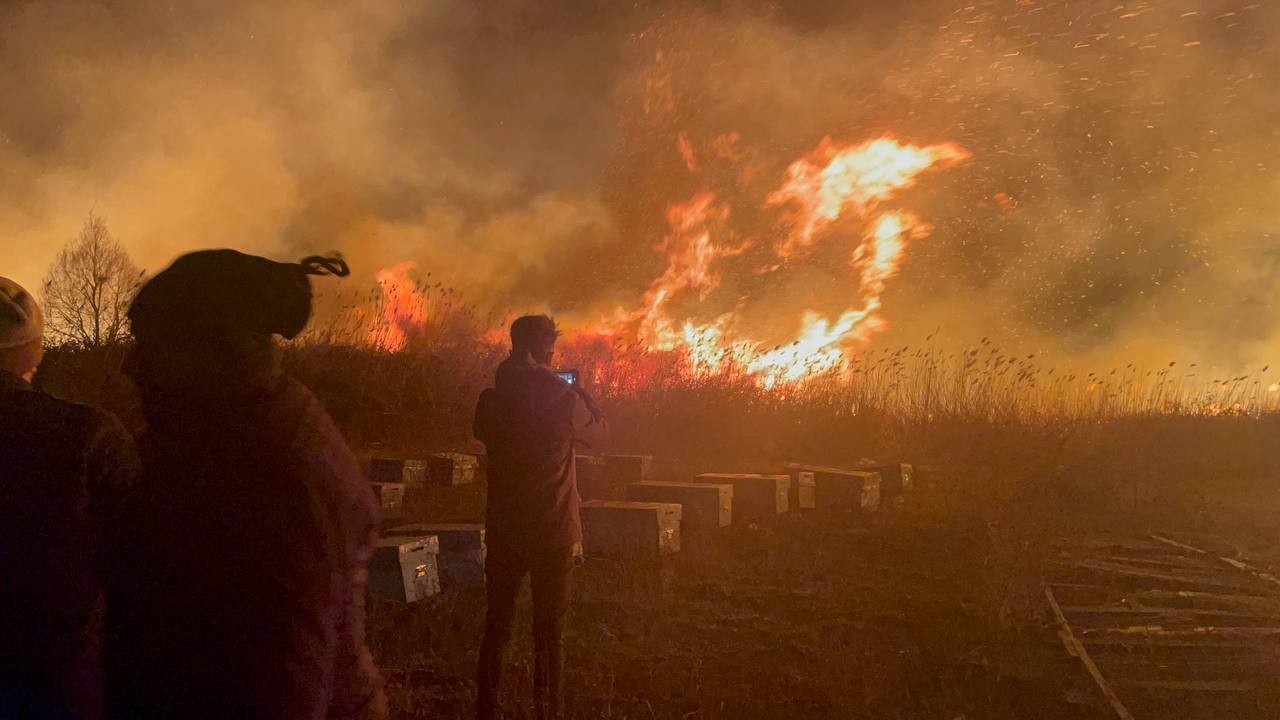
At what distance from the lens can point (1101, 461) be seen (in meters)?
15.6

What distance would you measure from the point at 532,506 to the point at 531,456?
238 millimetres

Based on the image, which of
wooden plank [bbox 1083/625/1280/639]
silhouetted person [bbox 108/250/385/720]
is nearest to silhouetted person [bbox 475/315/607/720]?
silhouetted person [bbox 108/250/385/720]

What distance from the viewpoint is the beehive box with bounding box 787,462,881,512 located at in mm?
11297

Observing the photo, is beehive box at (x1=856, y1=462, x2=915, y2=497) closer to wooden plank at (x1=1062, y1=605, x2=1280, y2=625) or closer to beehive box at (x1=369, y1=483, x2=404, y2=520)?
wooden plank at (x1=1062, y1=605, x2=1280, y2=625)

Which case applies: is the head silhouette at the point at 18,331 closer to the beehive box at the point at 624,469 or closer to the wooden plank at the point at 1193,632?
the wooden plank at the point at 1193,632

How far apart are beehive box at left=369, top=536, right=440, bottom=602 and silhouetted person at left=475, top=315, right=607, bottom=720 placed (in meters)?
2.64

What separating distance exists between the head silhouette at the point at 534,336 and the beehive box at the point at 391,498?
5.60 meters

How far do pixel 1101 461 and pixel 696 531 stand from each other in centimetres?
1007

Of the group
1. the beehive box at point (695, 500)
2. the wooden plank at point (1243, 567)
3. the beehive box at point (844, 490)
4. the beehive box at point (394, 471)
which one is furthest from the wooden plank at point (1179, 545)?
the beehive box at point (394, 471)

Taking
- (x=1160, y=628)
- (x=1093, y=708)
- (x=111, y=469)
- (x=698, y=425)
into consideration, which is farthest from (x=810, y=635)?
(x=698, y=425)

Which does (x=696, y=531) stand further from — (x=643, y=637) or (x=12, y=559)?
(x=12, y=559)

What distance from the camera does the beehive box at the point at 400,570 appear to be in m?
6.44

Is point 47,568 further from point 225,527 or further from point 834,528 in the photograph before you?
point 834,528

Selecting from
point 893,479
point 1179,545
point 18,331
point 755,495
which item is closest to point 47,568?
point 18,331
